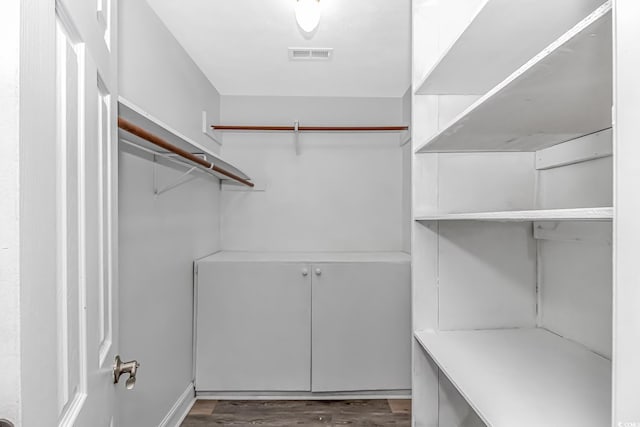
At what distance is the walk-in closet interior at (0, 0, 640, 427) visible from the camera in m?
0.49

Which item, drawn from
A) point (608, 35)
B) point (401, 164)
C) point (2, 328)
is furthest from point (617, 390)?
point (401, 164)

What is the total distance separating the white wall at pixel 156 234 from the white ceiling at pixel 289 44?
0.48 feet

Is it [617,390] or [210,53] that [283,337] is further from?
[617,390]

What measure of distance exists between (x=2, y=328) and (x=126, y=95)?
1.28 meters

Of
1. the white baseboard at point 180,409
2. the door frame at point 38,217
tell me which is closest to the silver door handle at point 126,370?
the door frame at point 38,217

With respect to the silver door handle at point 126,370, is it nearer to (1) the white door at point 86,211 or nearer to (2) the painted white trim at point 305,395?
(1) the white door at point 86,211

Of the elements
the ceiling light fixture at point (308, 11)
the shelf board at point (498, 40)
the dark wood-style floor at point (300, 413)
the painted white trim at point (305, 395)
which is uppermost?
the ceiling light fixture at point (308, 11)

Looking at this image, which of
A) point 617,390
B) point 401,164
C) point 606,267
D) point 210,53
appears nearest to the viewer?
point 617,390

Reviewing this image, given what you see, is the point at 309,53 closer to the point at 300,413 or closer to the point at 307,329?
the point at 307,329

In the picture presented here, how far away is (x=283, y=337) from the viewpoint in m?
2.31

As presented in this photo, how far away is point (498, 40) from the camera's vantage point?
1.05m

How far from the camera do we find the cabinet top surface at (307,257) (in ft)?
7.73

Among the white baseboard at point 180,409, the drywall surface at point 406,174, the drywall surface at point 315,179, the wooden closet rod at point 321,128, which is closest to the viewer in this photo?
the white baseboard at point 180,409

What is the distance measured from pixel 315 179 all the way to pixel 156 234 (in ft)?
4.41
